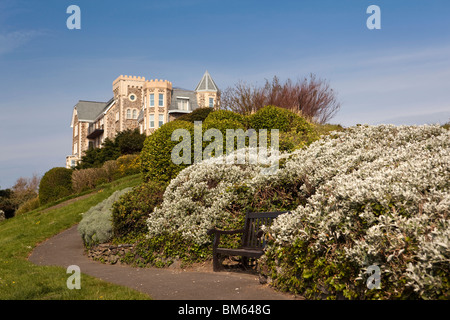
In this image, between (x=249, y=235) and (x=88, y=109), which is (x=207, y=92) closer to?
(x=88, y=109)

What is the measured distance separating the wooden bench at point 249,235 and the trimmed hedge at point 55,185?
20116 mm

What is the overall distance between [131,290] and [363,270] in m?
3.22

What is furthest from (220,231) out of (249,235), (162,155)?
(162,155)

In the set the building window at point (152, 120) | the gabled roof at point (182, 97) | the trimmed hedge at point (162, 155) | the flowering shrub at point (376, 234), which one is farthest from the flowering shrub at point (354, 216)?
the gabled roof at point (182, 97)

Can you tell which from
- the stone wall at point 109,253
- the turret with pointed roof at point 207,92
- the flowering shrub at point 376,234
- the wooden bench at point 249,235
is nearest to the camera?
the flowering shrub at point 376,234

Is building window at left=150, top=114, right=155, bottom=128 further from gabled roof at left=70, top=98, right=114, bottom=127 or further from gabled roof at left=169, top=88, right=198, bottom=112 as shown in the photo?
gabled roof at left=70, top=98, right=114, bottom=127

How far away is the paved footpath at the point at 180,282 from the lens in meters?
5.47

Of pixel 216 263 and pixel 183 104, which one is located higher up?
pixel 183 104

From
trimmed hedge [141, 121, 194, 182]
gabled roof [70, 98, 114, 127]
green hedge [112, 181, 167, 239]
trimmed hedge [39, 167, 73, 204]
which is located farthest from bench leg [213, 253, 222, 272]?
gabled roof [70, 98, 114, 127]

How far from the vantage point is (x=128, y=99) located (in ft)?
160

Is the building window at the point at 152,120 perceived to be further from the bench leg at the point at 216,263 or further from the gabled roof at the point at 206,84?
the bench leg at the point at 216,263

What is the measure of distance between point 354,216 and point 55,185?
79.1ft
